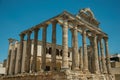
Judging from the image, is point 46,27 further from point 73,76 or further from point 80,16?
point 73,76

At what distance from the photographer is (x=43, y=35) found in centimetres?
2364

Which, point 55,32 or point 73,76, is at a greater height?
point 55,32

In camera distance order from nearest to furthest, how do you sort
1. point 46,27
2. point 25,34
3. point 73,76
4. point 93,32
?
point 73,76 → point 46,27 → point 93,32 → point 25,34

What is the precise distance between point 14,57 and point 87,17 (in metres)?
16.3

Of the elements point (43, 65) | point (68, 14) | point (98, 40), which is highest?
point (68, 14)

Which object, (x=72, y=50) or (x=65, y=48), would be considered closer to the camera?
(x=65, y=48)

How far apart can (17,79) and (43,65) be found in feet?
14.6

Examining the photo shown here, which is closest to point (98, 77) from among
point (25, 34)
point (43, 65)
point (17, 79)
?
point (43, 65)

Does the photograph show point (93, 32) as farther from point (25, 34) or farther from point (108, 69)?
point (25, 34)

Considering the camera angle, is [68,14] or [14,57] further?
[14,57]

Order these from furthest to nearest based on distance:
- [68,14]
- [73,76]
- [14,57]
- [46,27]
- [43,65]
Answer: [14,57] → [46,27] → [43,65] → [68,14] → [73,76]

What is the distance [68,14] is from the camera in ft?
68.0

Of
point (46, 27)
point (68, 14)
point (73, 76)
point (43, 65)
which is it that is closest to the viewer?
point (73, 76)

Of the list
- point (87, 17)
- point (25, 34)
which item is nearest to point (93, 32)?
point (87, 17)
